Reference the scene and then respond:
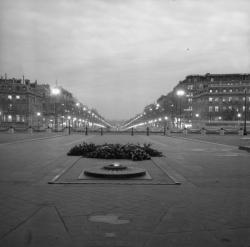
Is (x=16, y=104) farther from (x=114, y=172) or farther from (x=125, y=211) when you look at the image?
(x=125, y=211)

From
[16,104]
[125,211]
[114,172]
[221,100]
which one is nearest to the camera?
[125,211]

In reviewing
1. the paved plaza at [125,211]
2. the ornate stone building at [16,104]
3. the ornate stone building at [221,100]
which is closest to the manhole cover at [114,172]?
the paved plaza at [125,211]

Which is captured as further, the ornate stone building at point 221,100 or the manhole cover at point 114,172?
the ornate stone building at point 221,100

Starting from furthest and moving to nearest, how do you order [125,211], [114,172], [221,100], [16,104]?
[221,100], [16,104], [114,172], [125,211]

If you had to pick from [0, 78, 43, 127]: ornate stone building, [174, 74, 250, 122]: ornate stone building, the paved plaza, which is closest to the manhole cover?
the paved plaza

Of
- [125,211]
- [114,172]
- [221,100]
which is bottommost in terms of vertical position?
[125,211]

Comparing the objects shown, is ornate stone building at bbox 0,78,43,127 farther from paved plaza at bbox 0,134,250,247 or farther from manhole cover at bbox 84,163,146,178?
paved plaza at bbox 0,134,250,247

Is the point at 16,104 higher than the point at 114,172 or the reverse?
higher

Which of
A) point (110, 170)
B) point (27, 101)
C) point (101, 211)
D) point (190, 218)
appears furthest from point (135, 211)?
point (27, 101)

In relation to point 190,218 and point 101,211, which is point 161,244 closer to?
point 190,218

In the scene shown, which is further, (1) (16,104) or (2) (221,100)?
(2) (221,100)

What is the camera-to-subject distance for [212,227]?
5609 millimetres

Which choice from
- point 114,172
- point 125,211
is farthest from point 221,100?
point 125,211

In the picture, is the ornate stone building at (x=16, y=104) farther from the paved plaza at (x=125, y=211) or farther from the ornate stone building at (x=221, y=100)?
the paved plaza at (x=125, y=211)
